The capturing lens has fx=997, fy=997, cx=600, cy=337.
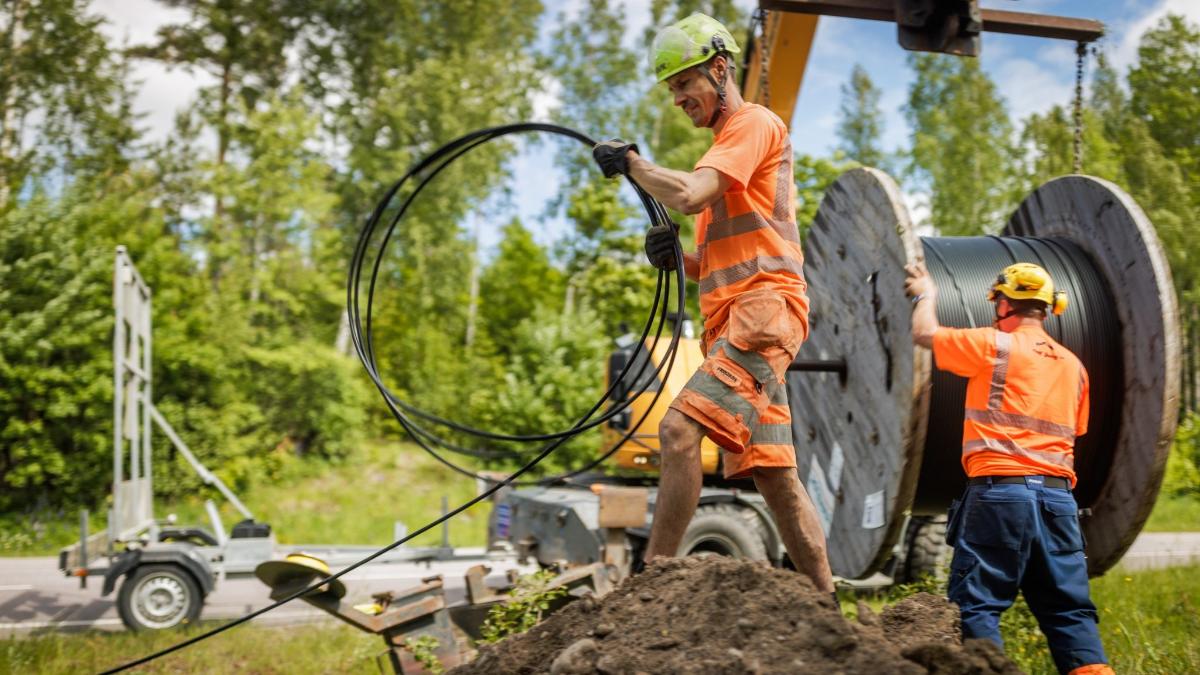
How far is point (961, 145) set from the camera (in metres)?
27.4

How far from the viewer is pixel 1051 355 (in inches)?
171

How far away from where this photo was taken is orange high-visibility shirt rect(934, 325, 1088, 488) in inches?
167

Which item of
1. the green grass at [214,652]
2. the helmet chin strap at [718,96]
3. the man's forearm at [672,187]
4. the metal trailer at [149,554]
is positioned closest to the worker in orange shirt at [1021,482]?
the helmet chin strap at [718,96]

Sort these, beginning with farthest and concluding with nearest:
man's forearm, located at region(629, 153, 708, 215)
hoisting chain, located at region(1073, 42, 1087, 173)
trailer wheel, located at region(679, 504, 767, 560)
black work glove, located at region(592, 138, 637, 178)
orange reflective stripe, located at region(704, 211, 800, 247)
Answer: trailer wheel, located at region(679, 504, 767, 560), hoisting chain, located at region(1073, 42, 1087, 173), orange reflective stripe, located at region(704, 211, 800, 247), black work glove, located at region(592, 138, 637, 178), man's forearm, located at region(629, 153, 708, 215)

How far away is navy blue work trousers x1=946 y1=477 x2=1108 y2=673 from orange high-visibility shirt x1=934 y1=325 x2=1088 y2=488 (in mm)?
112

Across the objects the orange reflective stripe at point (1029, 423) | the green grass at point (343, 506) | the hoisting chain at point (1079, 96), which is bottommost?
the green grass at point (343, 506)

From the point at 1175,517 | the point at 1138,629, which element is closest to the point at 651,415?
the point at 1138,629

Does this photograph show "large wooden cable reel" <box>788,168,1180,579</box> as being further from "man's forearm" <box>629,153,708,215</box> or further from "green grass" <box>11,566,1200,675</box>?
"man's forearm" <box>629,153,708,215</box>

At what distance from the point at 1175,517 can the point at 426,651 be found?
66.3 feet

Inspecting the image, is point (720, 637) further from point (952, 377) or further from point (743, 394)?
point (952, 377)

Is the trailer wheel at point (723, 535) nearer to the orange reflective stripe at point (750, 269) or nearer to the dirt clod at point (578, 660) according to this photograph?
the orange reflective stripe at point (750, 269)

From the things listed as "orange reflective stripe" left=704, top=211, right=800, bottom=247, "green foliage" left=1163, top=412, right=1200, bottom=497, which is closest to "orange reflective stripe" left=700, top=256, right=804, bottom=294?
"orange reflective stripe" left=704, top=211, right=800, bottom=247

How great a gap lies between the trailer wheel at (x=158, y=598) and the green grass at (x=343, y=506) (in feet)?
17.6

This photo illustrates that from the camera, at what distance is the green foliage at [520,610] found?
17.1ft
